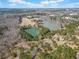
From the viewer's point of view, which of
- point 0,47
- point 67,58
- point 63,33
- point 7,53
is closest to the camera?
point 67,58

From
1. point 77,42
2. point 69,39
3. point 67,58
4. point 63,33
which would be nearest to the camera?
point 67,58

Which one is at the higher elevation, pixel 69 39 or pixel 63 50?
pixel 63 50

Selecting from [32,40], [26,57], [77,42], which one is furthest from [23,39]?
[26,57]

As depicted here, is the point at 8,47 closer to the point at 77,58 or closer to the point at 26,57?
the point at 26,57

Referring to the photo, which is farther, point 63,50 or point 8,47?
point 8,47

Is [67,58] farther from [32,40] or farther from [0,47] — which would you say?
[32,40]

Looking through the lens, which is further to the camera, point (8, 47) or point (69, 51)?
point (8, 47)

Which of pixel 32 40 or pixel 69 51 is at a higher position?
pixel 69 51

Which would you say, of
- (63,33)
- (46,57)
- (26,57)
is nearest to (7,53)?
(26,57)

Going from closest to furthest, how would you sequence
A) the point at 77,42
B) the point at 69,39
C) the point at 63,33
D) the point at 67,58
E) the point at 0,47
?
the point at 67,58, the point at 0,47, the point at 77,42, the point at 69,39, the point at 63,33
